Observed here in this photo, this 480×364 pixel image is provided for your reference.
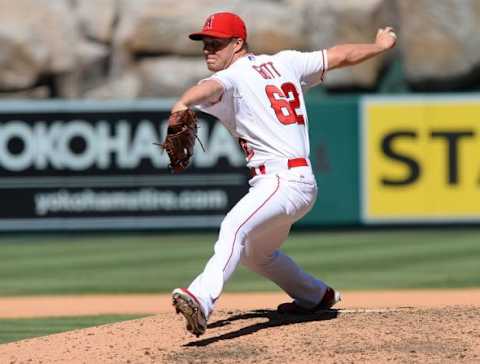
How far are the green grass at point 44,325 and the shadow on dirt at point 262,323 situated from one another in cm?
159

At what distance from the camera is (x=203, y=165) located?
50.2ft

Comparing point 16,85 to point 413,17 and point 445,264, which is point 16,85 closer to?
point 413,17

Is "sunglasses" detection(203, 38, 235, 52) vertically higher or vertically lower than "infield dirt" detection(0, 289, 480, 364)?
higher

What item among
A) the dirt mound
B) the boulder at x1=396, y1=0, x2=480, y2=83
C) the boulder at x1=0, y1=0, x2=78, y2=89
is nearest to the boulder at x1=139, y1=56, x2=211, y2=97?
the boulder at x1=0, y1=0, x2=78, y2=89

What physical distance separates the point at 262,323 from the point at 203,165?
8.91 meters

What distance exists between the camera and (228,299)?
31.6 feet

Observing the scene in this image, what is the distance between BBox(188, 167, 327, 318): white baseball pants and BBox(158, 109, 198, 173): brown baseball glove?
372 millimetres

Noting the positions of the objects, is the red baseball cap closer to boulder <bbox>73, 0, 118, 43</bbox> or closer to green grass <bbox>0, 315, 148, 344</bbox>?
green grass <bbox>0, 315, 148, 344</bbox>

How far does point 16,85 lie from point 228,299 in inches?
355

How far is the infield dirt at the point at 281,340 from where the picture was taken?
18.6 feet

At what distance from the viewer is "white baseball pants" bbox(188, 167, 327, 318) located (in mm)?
5785

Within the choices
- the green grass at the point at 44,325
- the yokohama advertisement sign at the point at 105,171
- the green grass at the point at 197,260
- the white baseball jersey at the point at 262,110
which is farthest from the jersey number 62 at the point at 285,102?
the yokohama advertisement sign at the point at 105,171

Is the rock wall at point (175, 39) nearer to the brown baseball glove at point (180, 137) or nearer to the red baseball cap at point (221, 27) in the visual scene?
the red baseball cap at point (221, 27)

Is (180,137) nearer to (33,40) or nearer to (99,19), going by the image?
(33,40)
